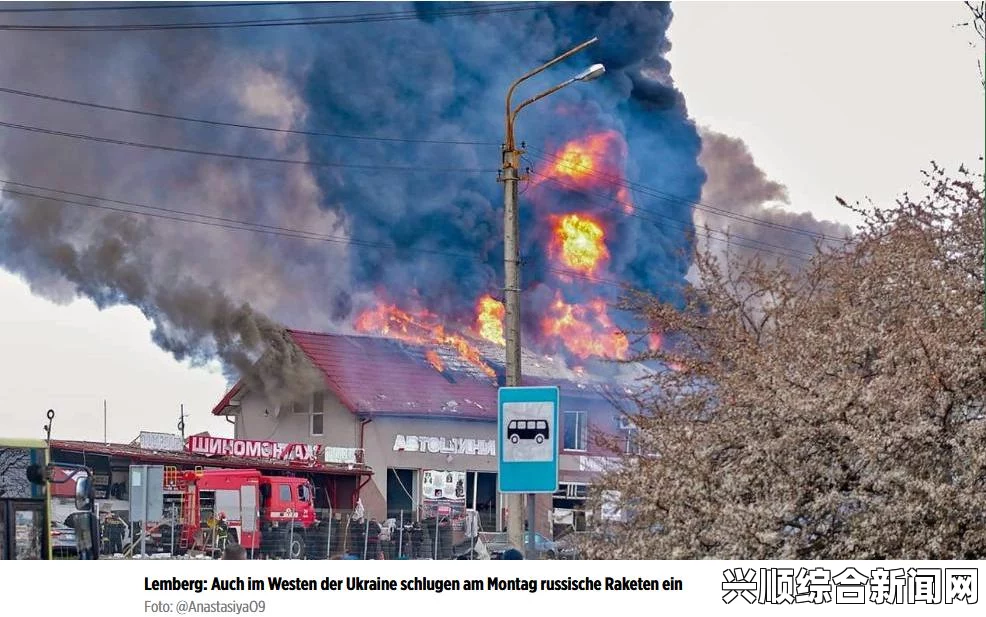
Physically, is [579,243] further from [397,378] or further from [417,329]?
[397,378]

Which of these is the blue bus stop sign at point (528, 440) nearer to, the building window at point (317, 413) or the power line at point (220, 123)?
the power line at point (220, 123)

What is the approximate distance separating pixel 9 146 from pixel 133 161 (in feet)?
10.5

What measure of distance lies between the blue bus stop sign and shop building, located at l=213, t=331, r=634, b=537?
24302 millimetres

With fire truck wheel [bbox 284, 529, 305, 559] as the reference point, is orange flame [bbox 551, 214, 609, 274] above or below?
above

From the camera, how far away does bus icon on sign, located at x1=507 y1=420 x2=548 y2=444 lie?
37.9 feet

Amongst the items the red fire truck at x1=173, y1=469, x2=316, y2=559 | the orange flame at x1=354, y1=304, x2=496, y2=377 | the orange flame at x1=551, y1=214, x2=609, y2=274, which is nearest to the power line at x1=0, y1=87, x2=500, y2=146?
the orange flame at x1=551, y1=214, x2=609, y2=274

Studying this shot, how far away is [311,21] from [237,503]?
13.9 m

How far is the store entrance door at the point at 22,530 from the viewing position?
1519cm

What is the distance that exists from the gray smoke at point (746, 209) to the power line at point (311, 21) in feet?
23.6

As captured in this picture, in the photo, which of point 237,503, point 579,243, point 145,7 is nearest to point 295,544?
point 237,503

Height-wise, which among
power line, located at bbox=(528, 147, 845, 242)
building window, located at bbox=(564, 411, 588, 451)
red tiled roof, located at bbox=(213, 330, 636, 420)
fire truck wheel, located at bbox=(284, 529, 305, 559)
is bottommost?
fire truck wheel, located at bbox=(284, 529, 305, 559)

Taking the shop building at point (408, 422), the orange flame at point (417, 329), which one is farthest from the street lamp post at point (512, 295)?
the orange flame at point (417, 329)

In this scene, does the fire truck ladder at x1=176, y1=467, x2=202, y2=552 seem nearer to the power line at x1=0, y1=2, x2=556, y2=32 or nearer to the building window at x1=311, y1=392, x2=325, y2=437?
the building window at x1=311, y1=392, x2=325, y2=437
